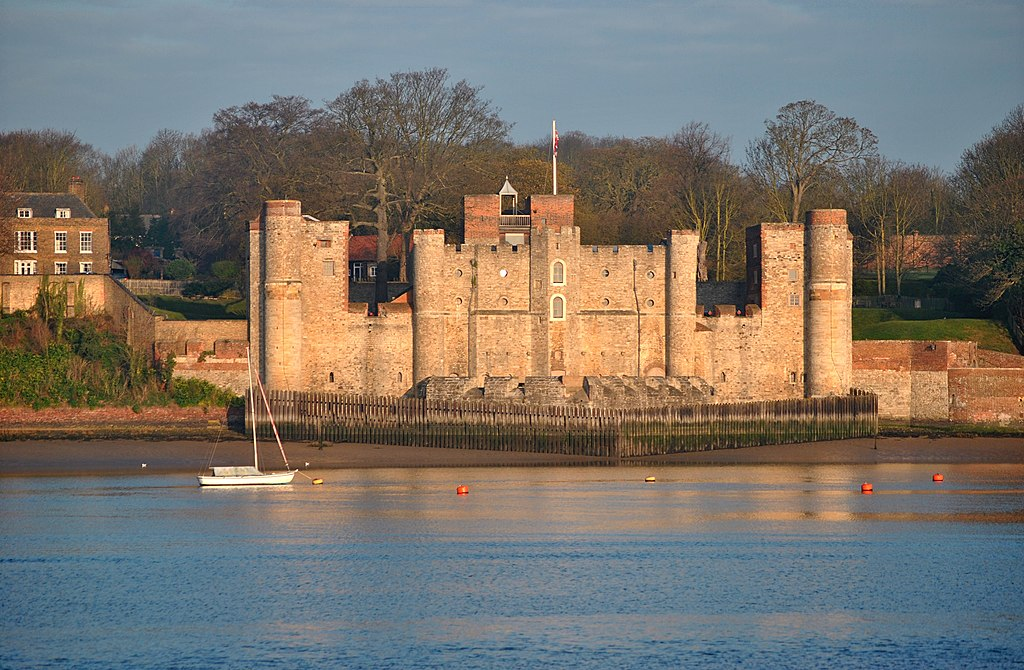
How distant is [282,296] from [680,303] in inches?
512

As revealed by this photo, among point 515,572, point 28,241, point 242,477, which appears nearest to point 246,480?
point 242,477

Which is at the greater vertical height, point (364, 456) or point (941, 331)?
point (941, 331)

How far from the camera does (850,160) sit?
63.2m

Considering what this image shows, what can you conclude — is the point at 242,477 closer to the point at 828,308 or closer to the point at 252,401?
the point at 252,401

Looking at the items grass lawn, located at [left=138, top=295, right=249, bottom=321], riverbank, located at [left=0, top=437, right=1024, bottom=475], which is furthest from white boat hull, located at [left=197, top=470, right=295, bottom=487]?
grass lawn, located at [left=138, top=295, right=249, bottom=321]

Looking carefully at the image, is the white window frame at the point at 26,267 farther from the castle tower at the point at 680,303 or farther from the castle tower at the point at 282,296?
the castle tower at the point at 680,303

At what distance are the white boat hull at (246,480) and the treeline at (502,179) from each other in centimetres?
2071

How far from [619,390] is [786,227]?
8.34m

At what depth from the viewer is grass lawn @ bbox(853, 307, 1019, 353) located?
53.1 m

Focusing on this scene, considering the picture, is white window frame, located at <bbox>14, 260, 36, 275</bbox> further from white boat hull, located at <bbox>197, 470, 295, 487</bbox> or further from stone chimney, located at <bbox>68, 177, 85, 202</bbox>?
white boat hull, located at <bbox>197, 470, 295, 487</bbox>

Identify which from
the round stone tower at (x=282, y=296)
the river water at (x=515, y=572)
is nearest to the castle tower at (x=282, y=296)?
the round stone tower at (x=282, y=296)

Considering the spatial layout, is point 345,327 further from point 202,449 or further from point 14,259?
point 14,259

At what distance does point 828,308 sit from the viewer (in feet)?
166

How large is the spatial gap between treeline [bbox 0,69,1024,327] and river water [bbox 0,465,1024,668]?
66.8ft
